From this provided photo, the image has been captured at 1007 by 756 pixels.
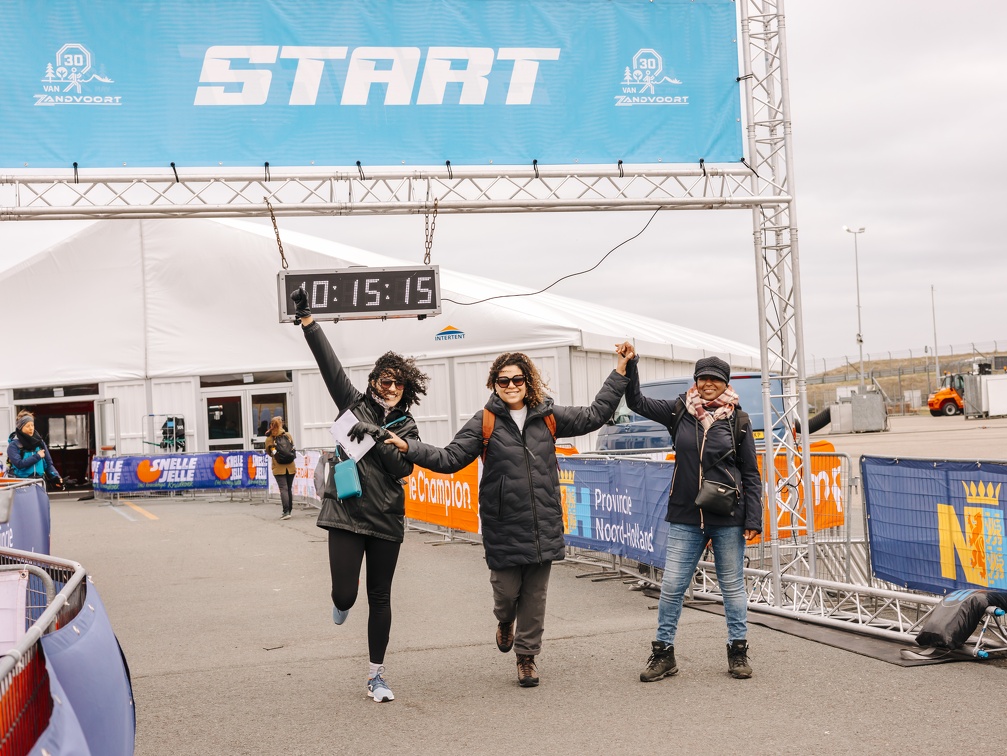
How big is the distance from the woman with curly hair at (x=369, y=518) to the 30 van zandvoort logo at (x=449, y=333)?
20468 mm

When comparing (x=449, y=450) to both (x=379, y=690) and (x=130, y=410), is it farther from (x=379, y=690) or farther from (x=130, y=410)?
(x=130, y=410)

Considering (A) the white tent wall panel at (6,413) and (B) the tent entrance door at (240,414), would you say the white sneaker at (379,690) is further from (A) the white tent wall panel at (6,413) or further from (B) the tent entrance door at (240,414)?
(A) the white tent wall panel at (6,413)

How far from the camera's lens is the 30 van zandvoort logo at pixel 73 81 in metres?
9.38

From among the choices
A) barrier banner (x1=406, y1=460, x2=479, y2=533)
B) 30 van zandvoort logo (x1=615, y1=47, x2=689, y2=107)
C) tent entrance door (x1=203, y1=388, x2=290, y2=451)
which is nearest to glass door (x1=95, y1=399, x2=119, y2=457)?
tent entrance door (x1=203, y1=388, x2=290, y2=451)

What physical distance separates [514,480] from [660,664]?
137cm

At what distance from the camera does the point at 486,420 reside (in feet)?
21.0

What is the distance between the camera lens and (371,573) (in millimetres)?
6082

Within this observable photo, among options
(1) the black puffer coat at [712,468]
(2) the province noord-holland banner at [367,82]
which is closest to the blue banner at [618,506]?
(1) the black puffer coat at [712,468]

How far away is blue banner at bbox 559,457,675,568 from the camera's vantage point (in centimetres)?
966

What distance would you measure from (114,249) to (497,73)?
75.7 feet

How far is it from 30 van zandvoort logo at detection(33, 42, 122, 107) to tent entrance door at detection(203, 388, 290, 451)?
20.5 meters

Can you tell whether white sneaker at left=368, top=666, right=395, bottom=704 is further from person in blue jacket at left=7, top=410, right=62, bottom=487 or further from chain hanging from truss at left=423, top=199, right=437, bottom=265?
person in blue jacket at left=7, top=410, right=62, bottom=487

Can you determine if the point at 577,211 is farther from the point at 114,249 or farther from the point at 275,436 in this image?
the point at 114,249

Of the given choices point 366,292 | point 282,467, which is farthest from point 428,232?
point 282,467
